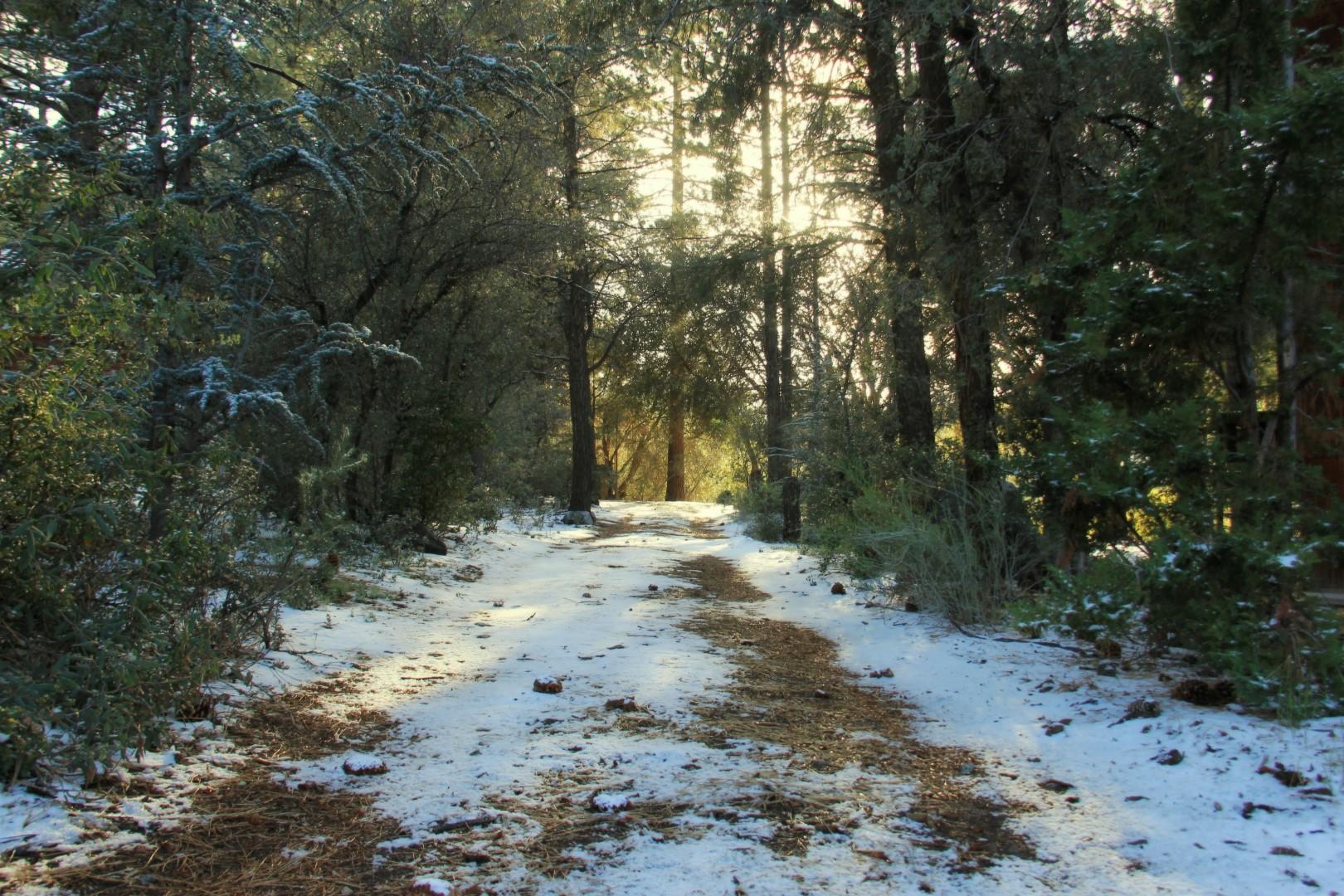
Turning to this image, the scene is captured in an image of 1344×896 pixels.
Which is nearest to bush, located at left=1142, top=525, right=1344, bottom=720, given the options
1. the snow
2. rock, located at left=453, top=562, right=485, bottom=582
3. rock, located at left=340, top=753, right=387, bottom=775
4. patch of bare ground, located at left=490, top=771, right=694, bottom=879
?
patch of bare ground, located at left=490, top=771, right=694, bottom=879

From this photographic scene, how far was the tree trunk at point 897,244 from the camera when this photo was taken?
275 inches

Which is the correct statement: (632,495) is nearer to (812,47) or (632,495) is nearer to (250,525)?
(812,47)

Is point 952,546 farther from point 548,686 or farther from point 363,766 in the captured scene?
point 363,766

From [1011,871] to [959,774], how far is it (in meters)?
0.86

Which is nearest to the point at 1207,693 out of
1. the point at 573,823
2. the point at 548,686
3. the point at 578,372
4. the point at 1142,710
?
the point at 1142,710

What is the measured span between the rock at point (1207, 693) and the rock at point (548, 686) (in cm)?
292

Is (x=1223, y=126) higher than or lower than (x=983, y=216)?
lower

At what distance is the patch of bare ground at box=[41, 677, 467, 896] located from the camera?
220 cm

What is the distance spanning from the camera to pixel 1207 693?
3.41 meters

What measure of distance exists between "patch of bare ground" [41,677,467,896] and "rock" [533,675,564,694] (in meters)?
1.25

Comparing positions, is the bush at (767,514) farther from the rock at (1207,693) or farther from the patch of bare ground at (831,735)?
the rock at (1207,693)

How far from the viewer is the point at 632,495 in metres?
46.2

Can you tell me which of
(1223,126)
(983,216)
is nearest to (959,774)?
(1223,126)

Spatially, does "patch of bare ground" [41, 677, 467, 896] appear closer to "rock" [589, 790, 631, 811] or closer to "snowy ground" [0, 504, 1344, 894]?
"snowy ground" [0, 504, 1344, 894]
